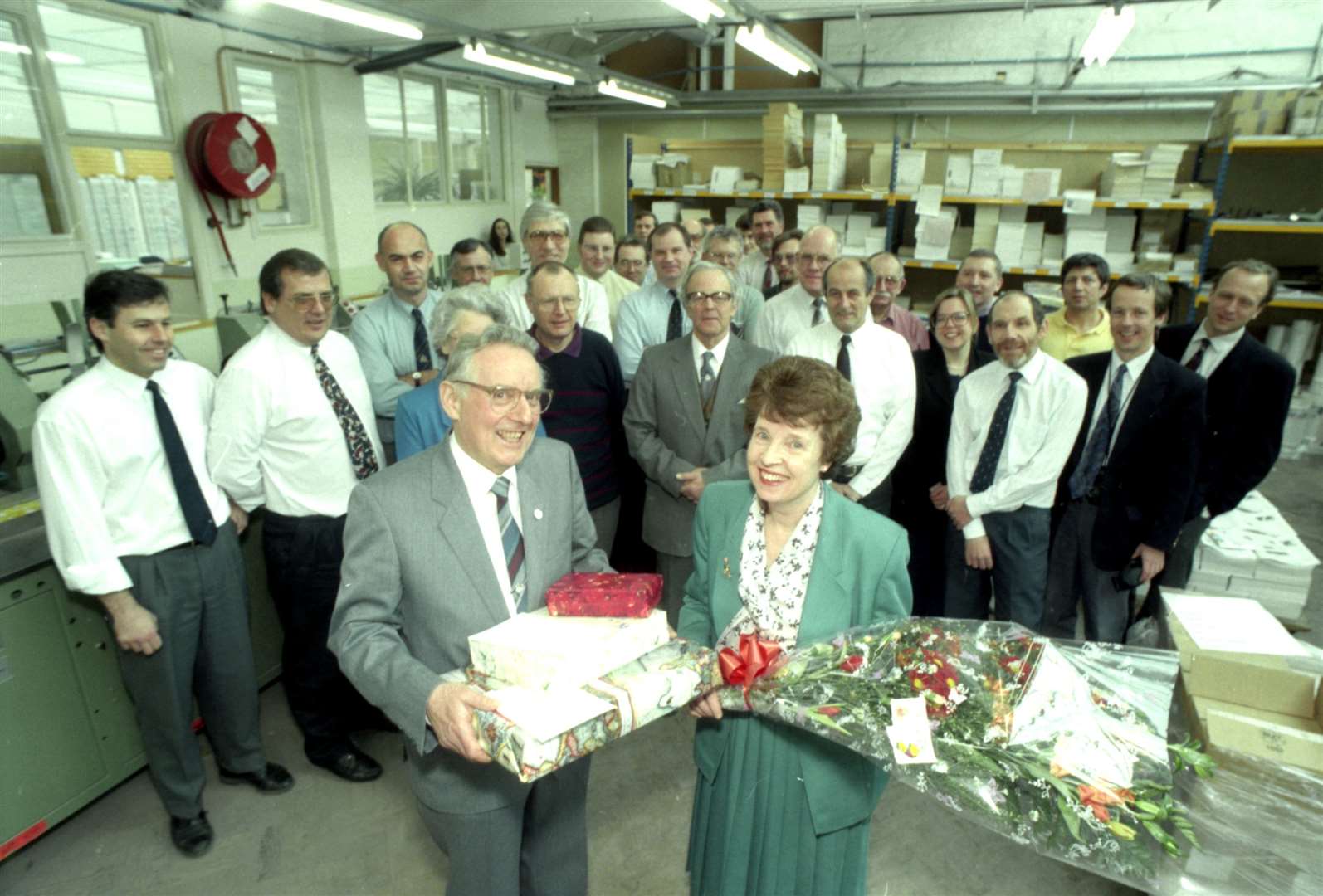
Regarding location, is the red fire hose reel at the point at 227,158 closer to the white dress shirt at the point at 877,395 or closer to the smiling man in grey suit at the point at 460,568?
the white dress shirt at the point at 877,395

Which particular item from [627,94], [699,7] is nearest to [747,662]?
[699,7]

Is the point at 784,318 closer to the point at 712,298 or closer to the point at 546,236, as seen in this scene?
the point at 712,298

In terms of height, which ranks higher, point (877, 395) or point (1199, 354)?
point (1199, 354)

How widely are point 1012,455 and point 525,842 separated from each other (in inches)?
79.7

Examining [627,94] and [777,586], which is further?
[627,94]

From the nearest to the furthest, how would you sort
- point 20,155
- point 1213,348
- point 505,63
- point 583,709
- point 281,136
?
point 583,709, point 1213,348, point 20,155, point 281,136, point 505,63

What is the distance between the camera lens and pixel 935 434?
3023mm

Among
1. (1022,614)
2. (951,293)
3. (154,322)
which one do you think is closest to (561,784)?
(154,322)

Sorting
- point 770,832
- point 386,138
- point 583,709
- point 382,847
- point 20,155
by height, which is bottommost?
point 382,847

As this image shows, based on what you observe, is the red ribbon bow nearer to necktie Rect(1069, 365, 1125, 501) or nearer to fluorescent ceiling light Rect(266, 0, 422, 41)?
necktie Rect(1069, 365, 1125, 501)

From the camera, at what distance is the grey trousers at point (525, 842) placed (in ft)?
5.07

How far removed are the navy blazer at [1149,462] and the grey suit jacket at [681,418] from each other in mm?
1289

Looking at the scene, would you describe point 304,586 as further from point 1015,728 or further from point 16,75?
point 16,75

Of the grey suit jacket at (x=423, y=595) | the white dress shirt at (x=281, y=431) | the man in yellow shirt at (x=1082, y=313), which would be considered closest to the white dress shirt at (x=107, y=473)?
the white dress shirt at (x=281, y=431)
